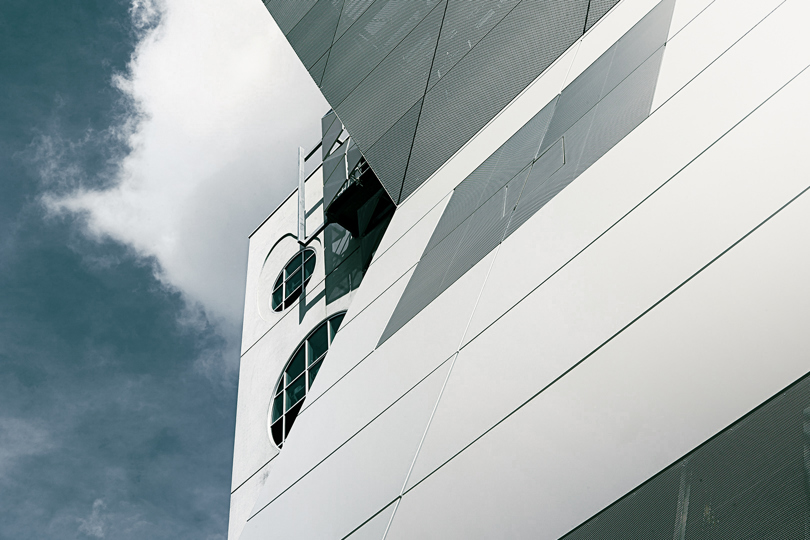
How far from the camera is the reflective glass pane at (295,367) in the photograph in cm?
1647

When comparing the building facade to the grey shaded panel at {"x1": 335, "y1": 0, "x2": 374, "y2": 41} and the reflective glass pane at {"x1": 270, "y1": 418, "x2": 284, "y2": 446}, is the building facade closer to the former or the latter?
the grey shaded panel at {"x1": 335, "y1": 0, "x2": 374, "y2": 41}

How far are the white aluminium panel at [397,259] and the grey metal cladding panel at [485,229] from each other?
1.20 meters

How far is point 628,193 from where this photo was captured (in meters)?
6.21

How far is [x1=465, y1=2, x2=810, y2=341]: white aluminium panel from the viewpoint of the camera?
5879mm

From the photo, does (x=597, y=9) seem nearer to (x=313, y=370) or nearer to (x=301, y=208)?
(x=313, y=370)

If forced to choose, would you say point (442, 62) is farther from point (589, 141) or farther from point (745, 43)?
point (745, 43)

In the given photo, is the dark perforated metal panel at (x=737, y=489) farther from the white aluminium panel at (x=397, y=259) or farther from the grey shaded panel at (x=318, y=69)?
the grey shaded panel at (x=318, y=69)

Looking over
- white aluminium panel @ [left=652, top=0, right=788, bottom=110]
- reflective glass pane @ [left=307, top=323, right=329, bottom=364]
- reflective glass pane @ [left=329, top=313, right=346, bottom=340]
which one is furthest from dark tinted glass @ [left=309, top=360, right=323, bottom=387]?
white aluminium panel @ [left=652, top=0, right=788, bottom=110]

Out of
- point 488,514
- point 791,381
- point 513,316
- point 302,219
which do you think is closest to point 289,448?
point 513,316

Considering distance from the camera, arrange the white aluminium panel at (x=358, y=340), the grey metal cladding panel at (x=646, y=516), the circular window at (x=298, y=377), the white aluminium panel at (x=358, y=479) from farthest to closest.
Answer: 1. the circular window at (x=298, y=377)
2. the white aluminium panel at (x=358, y=340)
3. the white aluminium panel at (x=358, y=479)
4. the grey metal cladding panel at (x=646, y=516)

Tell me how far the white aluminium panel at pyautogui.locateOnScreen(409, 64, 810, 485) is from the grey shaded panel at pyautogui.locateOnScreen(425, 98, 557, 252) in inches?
132

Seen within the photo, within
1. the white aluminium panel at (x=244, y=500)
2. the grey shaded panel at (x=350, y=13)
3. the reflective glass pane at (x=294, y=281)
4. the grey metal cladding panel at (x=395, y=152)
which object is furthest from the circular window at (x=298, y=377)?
the grey shaded panel at (x=350, y=13)

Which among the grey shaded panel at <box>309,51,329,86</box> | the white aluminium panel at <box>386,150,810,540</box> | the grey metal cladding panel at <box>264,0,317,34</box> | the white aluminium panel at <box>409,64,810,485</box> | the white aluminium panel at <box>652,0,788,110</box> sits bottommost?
the white aluminium panel at <box>386,150,810,540</box>

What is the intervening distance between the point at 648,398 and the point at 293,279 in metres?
15.6
